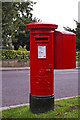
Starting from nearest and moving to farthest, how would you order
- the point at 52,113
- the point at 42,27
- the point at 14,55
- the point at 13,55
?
the point at 42,27, the point at 52,113, the point at 13,55, the point at 14,55

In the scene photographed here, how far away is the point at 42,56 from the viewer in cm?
422

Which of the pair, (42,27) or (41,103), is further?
(41,103)

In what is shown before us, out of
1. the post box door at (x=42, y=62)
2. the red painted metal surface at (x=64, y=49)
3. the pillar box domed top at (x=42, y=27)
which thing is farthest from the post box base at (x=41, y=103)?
the pillar box domed top at (x=42, y=27)

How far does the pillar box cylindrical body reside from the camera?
418 cm

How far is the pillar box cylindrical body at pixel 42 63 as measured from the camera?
4.18 metres

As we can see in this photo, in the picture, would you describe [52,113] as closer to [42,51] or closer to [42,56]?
[42,56]

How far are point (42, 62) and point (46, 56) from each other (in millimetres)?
167

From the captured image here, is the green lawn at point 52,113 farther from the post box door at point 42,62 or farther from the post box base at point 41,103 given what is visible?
the post box door at point 42,62

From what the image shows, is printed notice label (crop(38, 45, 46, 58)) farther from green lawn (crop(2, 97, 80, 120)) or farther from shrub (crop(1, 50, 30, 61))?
shrub (crop(1, 50, 30, 61))

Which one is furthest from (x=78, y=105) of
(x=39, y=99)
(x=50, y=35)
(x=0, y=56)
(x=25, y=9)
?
(x=0, y=56)

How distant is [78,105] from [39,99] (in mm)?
1391

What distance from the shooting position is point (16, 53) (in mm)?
22062

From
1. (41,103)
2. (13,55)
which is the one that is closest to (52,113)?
(41,103)

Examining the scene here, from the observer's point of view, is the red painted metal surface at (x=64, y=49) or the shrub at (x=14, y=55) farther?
the shrub at (x=14, y=55)
